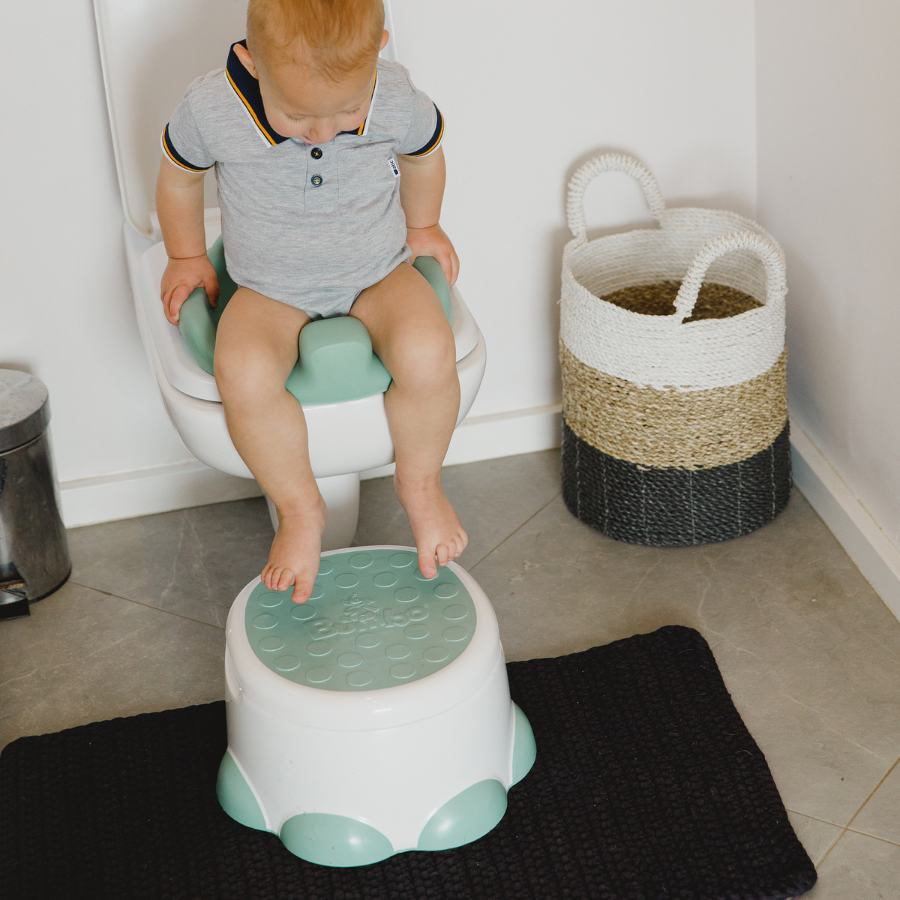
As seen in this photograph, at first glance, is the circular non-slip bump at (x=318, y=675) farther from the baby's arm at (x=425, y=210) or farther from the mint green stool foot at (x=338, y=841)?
the baby's arm at (x=425, y=210)

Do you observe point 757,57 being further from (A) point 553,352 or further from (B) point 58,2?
(B) point 58,2

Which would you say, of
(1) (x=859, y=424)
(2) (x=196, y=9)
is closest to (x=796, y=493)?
(1) (x=859, y=424)

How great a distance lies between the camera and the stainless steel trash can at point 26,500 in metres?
1.47

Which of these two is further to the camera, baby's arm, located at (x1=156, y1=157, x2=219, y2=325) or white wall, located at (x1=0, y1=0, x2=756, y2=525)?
white wall, located at (x1=0, y1=0, x2=756, y2=525)

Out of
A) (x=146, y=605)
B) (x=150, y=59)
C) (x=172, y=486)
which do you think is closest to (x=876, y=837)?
(x=146, y=605)

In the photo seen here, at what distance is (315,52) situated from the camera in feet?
3.39

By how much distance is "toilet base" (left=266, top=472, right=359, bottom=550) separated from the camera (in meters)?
1.43

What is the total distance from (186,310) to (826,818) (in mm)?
804

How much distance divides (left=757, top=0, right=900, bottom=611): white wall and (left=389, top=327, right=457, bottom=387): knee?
0.54 meters

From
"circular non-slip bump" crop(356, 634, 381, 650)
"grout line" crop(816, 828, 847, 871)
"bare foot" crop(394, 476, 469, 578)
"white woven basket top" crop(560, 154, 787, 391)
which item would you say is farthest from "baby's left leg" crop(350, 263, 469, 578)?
"grout line" crop(816, 828, 847, 871)

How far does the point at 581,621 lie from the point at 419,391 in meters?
0.43

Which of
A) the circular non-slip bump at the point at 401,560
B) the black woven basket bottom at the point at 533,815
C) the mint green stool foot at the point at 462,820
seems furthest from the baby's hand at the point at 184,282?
the mint green stool foot at the point at 462,820

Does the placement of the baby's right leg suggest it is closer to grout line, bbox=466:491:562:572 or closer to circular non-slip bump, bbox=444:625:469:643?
circular non-slip bump, bbox=444:625:469:643

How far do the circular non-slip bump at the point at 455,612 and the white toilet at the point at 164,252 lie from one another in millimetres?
165
